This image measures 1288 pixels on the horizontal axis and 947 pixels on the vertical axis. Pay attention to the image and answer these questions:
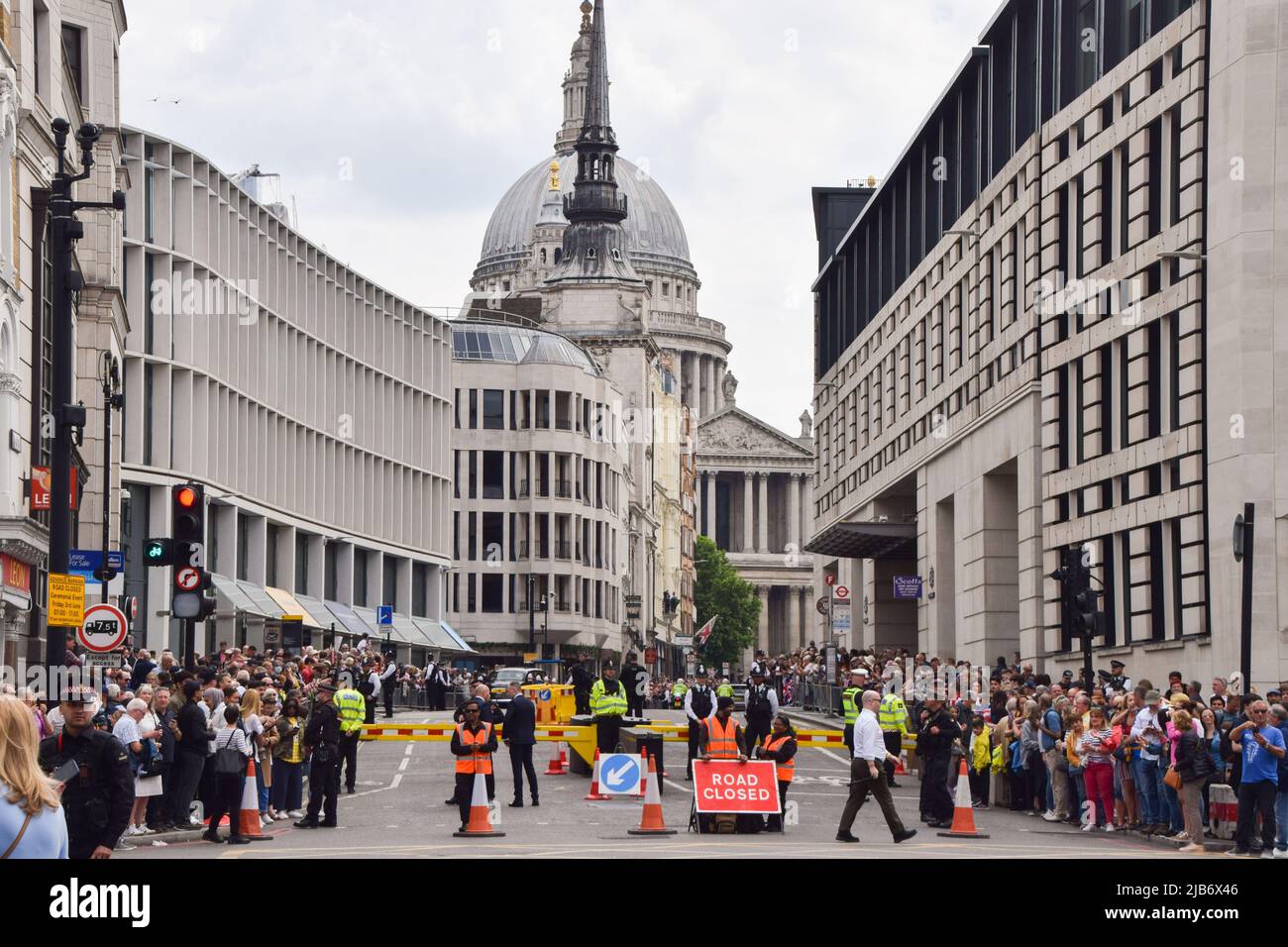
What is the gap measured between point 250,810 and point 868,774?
7.22m

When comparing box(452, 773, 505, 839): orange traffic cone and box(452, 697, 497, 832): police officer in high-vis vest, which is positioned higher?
box(452, 697, 497, 832): police officer in high-vis vest

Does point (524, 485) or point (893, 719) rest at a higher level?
point (524, 485)

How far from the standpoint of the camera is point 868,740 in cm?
2527

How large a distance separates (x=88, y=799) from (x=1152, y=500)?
29.3 meters

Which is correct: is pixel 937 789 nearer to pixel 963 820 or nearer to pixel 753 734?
pixel 963 820

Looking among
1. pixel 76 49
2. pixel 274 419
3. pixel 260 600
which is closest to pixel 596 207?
pixel 274 419

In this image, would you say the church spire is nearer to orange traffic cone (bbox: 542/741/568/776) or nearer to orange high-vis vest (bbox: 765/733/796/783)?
orange traffic cone (bbox: 542/741/568/776)

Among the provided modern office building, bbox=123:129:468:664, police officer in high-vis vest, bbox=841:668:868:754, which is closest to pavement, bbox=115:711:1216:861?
police officer in high-vis vest, bbox=841:668:868:754

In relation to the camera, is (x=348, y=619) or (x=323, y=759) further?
(x=348, y=619)

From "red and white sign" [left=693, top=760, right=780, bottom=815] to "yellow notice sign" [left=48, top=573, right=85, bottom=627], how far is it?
7.85 m

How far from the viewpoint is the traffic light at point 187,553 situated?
23891 millimetres

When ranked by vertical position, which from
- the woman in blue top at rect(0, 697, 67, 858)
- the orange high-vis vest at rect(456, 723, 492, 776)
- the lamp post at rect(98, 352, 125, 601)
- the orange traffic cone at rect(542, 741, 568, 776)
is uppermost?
the lamp post at rect(98, 352, 125, 601)

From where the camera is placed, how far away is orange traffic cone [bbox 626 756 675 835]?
2642cm
